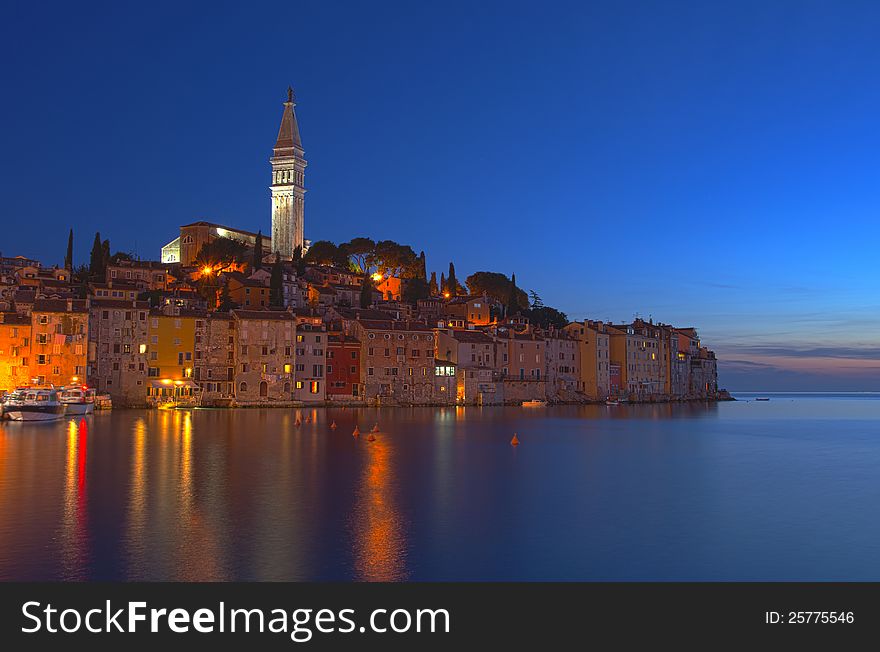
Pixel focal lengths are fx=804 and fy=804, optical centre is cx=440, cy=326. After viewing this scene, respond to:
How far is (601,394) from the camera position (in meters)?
87.8

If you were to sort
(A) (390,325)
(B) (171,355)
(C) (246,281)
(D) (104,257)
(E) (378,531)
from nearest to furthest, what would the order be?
(E) (378,531) → (B) (171,355) → (A) (390,325) → (C) (246,281) → (D) (104,257)

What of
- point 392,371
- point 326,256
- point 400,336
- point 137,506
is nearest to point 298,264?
point 326,256

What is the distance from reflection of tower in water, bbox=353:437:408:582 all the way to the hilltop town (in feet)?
130

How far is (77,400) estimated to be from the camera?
53.7 metres

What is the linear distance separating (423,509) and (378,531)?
3024 mm

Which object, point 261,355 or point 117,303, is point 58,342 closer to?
point 117,303

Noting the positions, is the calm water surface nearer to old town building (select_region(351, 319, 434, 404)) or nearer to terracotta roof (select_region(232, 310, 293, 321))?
terracotta roof (select_region(232, 310, 293, 321))

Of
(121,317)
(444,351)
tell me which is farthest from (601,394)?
(121,317)

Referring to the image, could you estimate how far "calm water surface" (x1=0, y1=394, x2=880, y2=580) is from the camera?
45.1ft

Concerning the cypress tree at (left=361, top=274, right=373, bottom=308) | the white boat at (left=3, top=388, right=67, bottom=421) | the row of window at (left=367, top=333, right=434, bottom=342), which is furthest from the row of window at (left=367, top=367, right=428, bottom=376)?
the white boat at (left=3, top=388, right=67, bottom=421)

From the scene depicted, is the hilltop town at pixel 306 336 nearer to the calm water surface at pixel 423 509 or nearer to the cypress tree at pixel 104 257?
the cypress tree at pixel 104 257

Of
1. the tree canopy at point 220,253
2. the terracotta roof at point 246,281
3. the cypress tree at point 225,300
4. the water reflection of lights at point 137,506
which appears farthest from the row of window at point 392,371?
the water reflection of lights at point 137,506

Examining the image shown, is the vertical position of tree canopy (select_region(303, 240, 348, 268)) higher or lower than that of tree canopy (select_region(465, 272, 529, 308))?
higher

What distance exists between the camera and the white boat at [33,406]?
153 ft
